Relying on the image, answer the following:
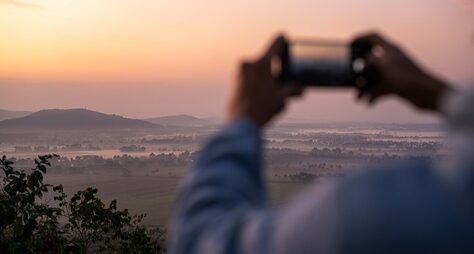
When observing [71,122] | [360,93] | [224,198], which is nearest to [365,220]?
[224,198]

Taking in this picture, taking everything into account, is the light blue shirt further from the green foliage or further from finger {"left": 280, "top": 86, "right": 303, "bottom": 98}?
the green foliage

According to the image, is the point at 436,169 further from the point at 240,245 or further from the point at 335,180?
the point at 240,245

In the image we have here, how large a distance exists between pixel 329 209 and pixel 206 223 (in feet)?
0.61

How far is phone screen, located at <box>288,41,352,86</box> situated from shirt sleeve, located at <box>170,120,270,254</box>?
0.20m

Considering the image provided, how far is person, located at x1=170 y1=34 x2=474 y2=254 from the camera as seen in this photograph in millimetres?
598

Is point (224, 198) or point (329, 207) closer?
point (329, 207)

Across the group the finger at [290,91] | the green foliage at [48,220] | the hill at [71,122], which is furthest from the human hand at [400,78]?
the hill at [71,122]

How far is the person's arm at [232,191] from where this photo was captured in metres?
0.72

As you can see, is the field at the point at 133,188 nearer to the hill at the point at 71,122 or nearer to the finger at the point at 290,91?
the hill at the point at 71,122

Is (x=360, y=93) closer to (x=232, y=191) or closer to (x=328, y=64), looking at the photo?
(x=328, y=64)

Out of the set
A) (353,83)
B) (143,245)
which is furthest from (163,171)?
(353,83)

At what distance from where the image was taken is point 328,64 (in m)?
1.06

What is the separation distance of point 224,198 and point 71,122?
7382 centimetres

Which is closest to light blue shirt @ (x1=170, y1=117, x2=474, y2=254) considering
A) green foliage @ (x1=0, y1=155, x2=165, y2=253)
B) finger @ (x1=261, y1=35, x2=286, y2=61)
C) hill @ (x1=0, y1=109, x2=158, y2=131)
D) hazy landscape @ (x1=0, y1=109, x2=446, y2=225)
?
finger @ (x1=261, y1=35, x2=286, y2=61)
